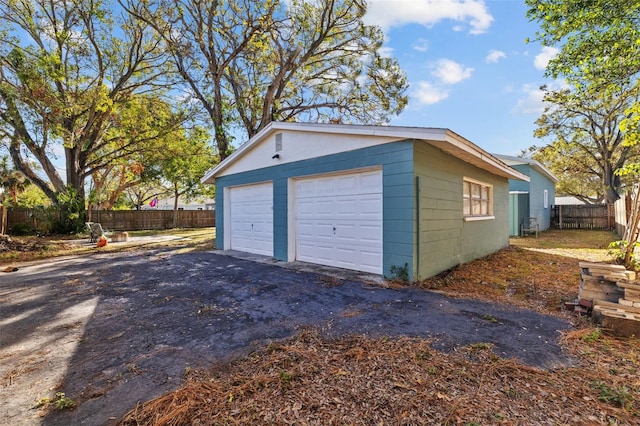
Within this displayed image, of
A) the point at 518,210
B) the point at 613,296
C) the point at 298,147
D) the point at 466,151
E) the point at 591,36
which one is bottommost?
the point at 613,296

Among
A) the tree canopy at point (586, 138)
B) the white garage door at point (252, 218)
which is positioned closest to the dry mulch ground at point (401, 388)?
the white garage door at point (252, 218)

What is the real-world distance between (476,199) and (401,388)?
23.1 ft

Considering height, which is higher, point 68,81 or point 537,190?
point 68,81

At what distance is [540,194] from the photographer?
15.6 m

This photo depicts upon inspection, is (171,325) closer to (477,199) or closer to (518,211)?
(477,199)

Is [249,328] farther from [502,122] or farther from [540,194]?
[540,194]

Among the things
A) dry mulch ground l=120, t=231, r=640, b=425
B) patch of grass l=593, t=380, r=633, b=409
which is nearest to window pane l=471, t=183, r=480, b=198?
dry mulch ground l=120, t=231, r=640, b=425

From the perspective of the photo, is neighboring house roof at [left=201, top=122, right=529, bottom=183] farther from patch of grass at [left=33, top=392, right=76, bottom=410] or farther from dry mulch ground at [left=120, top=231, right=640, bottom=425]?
patch of grass at [left=33, top=392, right=76, bottom=410]

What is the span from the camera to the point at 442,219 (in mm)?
6000

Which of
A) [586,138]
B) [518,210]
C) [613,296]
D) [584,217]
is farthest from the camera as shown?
[586,138]

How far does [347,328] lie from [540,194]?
17.0 meters

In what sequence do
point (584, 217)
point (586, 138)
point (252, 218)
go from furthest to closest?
1. point (586, 138)
2. point (584, 217)
3. point (252, 218)

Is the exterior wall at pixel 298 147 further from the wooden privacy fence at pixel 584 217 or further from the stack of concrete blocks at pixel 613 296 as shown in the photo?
the wooden privacy fence at pixel 584 217

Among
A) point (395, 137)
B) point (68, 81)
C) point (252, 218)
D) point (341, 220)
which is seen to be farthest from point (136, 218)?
point (395, 137)
